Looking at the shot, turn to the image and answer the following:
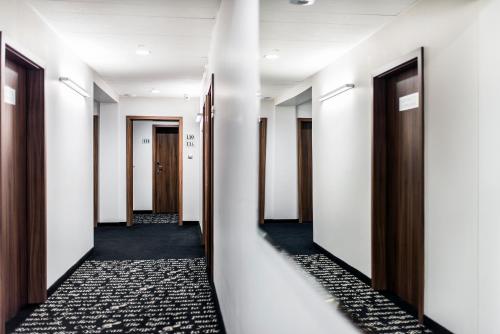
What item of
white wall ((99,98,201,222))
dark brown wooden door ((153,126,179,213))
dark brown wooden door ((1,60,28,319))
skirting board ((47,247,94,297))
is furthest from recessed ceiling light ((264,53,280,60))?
dark brown wooden door ((153,126,179,213))

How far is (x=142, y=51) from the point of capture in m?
3.06

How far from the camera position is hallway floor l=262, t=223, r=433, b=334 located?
0.88ft

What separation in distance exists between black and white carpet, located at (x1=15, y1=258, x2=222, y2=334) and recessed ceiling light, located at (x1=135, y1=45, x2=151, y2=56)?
63.8 inches

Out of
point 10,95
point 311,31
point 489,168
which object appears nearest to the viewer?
point 489,168

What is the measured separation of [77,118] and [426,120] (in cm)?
320

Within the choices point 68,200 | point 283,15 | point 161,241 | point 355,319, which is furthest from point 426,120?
point 161,241

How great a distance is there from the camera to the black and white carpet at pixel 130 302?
197 cm

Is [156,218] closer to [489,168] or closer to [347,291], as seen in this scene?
[347,291]

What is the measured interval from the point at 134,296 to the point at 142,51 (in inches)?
67.9

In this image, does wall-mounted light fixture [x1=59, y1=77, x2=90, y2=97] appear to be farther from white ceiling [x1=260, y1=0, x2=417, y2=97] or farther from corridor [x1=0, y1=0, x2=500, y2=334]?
white ceiling [x1=260, y1=0, x2=417, y2=97]

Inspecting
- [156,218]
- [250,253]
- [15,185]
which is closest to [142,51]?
[15,185]

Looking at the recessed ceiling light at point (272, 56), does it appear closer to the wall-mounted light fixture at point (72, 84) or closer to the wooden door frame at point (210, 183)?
the wooden door frame at point (210, 183)

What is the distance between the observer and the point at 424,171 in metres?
0.27

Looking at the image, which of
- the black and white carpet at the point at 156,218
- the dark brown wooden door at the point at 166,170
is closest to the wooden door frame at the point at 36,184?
the black and white carpet at the point at 156,218
